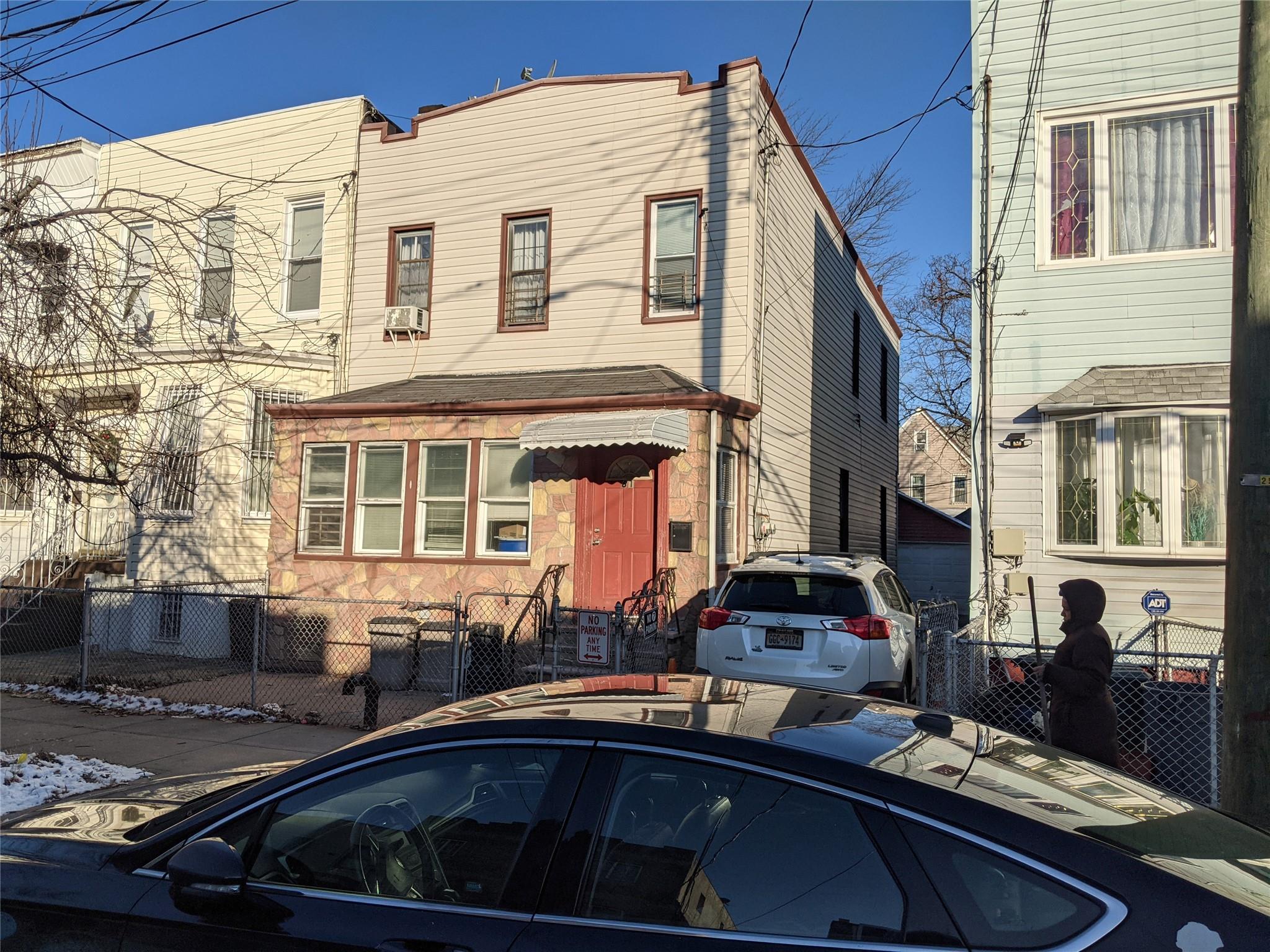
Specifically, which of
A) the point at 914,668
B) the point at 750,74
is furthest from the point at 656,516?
the point at 750,74

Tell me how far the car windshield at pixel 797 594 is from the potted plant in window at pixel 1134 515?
13.1ft

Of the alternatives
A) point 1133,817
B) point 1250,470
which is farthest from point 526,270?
point 1133,817

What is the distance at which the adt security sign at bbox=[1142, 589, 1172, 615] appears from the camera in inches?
381

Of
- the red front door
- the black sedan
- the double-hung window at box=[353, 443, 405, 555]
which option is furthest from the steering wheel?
the double-hung window at box=[353, 443, 405, 555]

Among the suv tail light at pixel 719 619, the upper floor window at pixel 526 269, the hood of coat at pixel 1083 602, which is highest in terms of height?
the upper floor window at pixel 526 269

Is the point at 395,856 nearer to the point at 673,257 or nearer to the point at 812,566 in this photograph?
the point at 812,566

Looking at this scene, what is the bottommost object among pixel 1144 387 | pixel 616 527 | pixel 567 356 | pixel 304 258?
pixel 616 527

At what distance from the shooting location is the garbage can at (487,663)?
10.8 metres

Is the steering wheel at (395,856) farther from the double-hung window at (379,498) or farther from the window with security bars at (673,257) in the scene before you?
the window with security bars at (673,257)

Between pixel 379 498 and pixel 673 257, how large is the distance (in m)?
5.44

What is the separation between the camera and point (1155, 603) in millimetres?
9789

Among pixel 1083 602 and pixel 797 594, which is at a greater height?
pixel 1083 602

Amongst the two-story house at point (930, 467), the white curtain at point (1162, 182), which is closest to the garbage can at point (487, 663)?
the white curtain at point (1162, 182)

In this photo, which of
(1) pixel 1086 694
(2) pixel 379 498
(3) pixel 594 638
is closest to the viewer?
(1) pixel 1086 694
